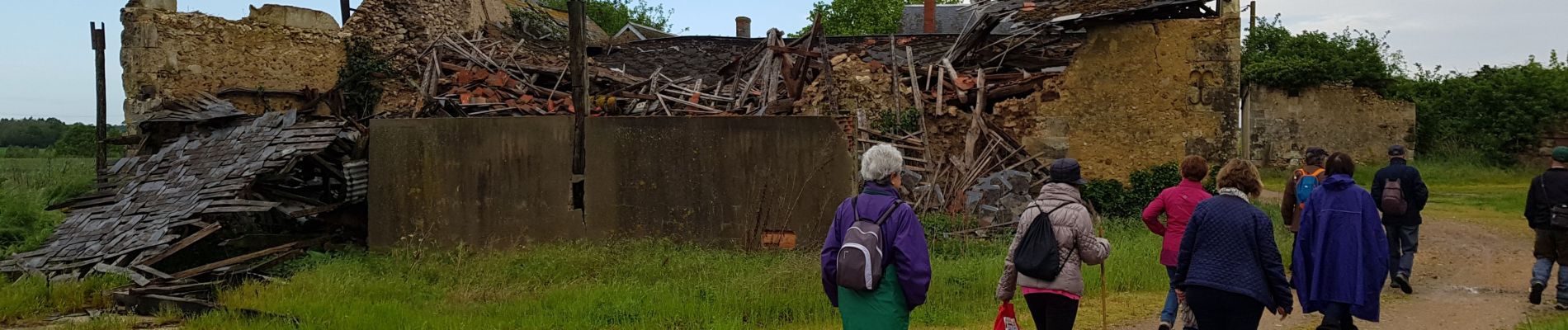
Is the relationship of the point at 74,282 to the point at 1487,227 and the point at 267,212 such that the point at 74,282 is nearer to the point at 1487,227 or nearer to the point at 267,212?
the point at 267,212

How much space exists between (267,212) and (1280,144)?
79.2 feet

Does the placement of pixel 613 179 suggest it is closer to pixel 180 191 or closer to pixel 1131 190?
pixel 180 191

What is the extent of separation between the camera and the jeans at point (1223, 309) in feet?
14.5

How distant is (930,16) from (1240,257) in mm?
24050

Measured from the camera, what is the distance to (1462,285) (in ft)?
28.5

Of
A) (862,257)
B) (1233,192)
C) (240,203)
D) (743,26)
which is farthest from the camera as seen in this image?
(743,26)

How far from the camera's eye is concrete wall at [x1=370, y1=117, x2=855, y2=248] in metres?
9.77

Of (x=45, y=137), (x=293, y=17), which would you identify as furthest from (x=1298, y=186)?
(x=45, y=137)

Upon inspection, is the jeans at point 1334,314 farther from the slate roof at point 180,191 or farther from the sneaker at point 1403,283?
the slate roof at point 180,191

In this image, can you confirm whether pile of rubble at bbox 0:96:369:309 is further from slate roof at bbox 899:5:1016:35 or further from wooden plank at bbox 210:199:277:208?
slate roof at bbox 899:5:1016:35

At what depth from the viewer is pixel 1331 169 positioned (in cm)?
573

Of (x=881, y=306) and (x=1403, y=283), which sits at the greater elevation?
(x=881, y=306)

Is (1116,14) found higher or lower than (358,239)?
higher

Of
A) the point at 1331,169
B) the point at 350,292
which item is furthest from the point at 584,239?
the point at 1331,169
